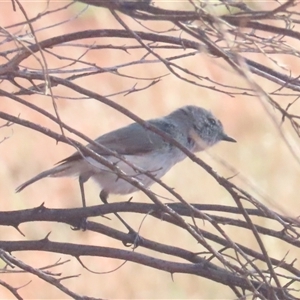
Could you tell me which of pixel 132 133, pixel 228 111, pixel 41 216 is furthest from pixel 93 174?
pixel 228 111

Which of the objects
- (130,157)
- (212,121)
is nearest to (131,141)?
(130,157)

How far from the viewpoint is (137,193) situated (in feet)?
25.1

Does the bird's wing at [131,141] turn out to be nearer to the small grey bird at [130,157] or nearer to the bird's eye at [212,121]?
the small grey bird at [130,157]

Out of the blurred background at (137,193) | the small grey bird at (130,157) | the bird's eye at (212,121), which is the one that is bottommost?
the small grey bird at (130,157)

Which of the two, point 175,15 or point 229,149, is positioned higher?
point 229,149

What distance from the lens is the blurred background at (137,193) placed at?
7062mm

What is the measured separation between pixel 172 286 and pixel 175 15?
17.5 ft

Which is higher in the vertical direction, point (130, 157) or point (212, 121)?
point (212, 121)

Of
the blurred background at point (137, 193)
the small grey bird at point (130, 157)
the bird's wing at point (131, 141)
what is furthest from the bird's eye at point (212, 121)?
the blurred background at point (137, 193)

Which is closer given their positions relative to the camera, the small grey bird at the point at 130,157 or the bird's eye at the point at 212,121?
the small grey bird at the point at 130,157

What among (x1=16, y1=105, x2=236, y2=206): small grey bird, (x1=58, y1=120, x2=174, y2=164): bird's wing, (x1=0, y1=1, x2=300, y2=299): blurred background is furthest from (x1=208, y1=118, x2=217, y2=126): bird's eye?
(x1=0, y1=1, x2=300, y2=299): blurred background

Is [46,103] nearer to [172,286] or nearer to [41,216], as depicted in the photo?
[172,286]

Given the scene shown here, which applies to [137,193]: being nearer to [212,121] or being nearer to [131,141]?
[212,121]

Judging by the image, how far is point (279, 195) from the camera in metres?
7.89
